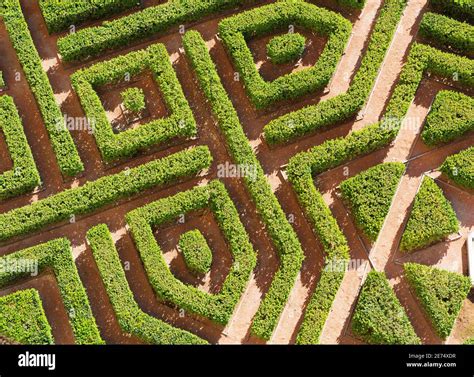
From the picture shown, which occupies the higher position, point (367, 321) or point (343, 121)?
point (343, 121)

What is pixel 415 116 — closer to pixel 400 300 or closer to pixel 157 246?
pixel 400 300

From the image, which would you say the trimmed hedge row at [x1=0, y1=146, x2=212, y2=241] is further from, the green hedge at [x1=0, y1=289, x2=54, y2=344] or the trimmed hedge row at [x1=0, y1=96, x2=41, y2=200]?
the green hedge at [x1=0, y1=289, x2=54, y2=344]

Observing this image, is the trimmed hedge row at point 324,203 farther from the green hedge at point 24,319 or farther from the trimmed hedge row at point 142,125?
the green hedge at point 24,319

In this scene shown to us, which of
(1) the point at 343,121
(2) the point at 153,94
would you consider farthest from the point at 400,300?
(2) the point at 153,94

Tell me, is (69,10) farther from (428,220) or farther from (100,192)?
(428,220)
